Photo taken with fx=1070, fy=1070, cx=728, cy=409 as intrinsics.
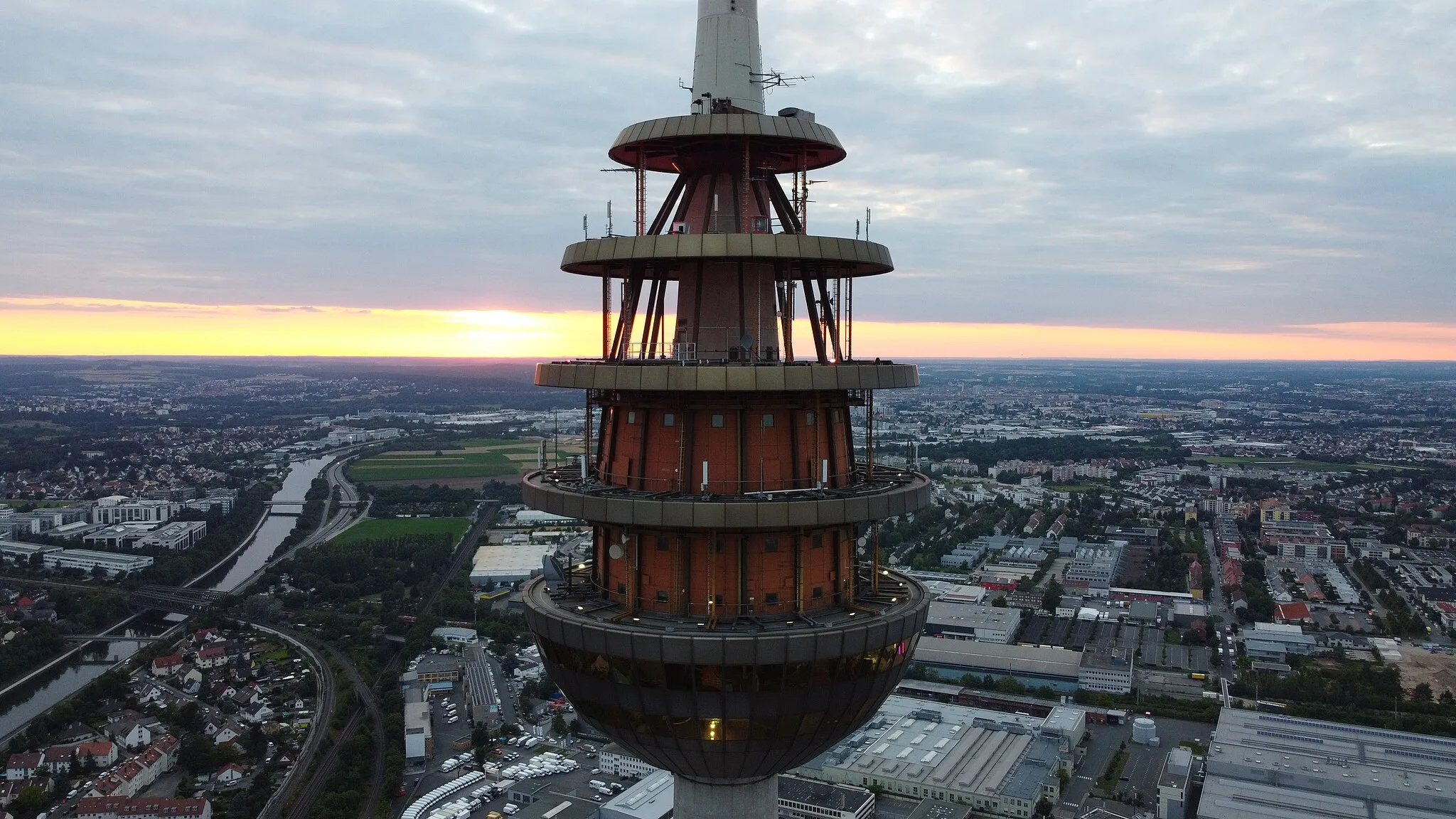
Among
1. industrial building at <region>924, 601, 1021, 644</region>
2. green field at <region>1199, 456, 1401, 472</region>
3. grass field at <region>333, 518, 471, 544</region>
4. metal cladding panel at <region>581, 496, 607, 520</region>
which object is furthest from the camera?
green field at <region>1199, 456, 1401, 472</region>

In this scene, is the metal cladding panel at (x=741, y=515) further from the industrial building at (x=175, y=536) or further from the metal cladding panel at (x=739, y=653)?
the industrial building at (x=175, y=536)

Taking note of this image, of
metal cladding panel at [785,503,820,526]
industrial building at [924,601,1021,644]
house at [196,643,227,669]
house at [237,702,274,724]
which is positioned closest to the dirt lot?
Result: industrial building at [924,601,1021,644]

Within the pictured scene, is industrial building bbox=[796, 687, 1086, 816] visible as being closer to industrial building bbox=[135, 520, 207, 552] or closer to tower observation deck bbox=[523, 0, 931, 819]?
tower observation deck bbox=[523, 0, 931, 819]

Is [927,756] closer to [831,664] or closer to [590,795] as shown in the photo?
[590,795]

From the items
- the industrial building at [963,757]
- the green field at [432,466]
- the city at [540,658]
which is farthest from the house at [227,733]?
the green field at [432,466]

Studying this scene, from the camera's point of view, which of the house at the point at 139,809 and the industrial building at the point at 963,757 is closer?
the house at the point at 139,809

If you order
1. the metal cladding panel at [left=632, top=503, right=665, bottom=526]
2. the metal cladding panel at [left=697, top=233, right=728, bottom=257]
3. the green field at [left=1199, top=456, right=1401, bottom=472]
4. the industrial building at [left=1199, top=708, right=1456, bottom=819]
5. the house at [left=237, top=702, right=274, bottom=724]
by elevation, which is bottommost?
the house at [left=237, top=702, right=274, bottom=724]

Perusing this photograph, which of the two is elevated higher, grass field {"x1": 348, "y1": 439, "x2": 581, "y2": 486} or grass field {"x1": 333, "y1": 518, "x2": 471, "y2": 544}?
grass field {"x1": 348, "y1": 439, "x2": 581, "y2": 486}
